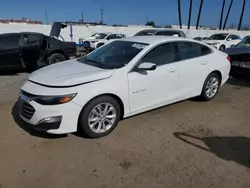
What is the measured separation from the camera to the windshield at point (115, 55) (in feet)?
13.8

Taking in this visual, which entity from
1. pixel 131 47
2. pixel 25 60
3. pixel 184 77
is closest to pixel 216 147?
pixel 184 77

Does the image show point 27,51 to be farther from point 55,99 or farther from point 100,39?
point 100,39

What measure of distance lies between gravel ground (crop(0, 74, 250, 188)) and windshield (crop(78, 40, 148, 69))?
1.09m

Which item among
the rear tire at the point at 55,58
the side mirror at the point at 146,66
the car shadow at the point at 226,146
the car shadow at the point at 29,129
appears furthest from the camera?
the rear tire at the point at 55,58

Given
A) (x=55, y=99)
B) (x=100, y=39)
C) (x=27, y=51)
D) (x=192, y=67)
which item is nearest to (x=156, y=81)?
(x=192, y=67)

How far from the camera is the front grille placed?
356 cm

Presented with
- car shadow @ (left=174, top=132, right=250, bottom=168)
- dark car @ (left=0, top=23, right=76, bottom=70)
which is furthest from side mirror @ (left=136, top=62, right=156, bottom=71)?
dark car @ (left=0, top=23, right=76, bottom=70)

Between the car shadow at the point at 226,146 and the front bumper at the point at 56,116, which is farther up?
the front bumper at the point at 56,116

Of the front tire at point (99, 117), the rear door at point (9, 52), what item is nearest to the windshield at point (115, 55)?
the front tire at point (99, 117)

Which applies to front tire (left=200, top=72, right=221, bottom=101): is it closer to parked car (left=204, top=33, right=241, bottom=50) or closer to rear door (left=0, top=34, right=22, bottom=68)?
rear door (left=0, top=34, right=22, bottom=68)

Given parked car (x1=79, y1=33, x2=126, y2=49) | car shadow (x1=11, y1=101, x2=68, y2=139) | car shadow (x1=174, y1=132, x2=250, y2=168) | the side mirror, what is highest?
the side mirror

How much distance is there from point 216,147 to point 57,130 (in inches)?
91.3

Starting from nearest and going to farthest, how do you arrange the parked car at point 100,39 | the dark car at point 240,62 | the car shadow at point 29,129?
the car shadow at point 29,129 < the dark car at point 240,62 < the parked car at point 100,39

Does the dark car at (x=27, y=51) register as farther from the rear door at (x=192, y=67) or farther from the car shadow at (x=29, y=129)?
the rear door at (x=192, y=67)
